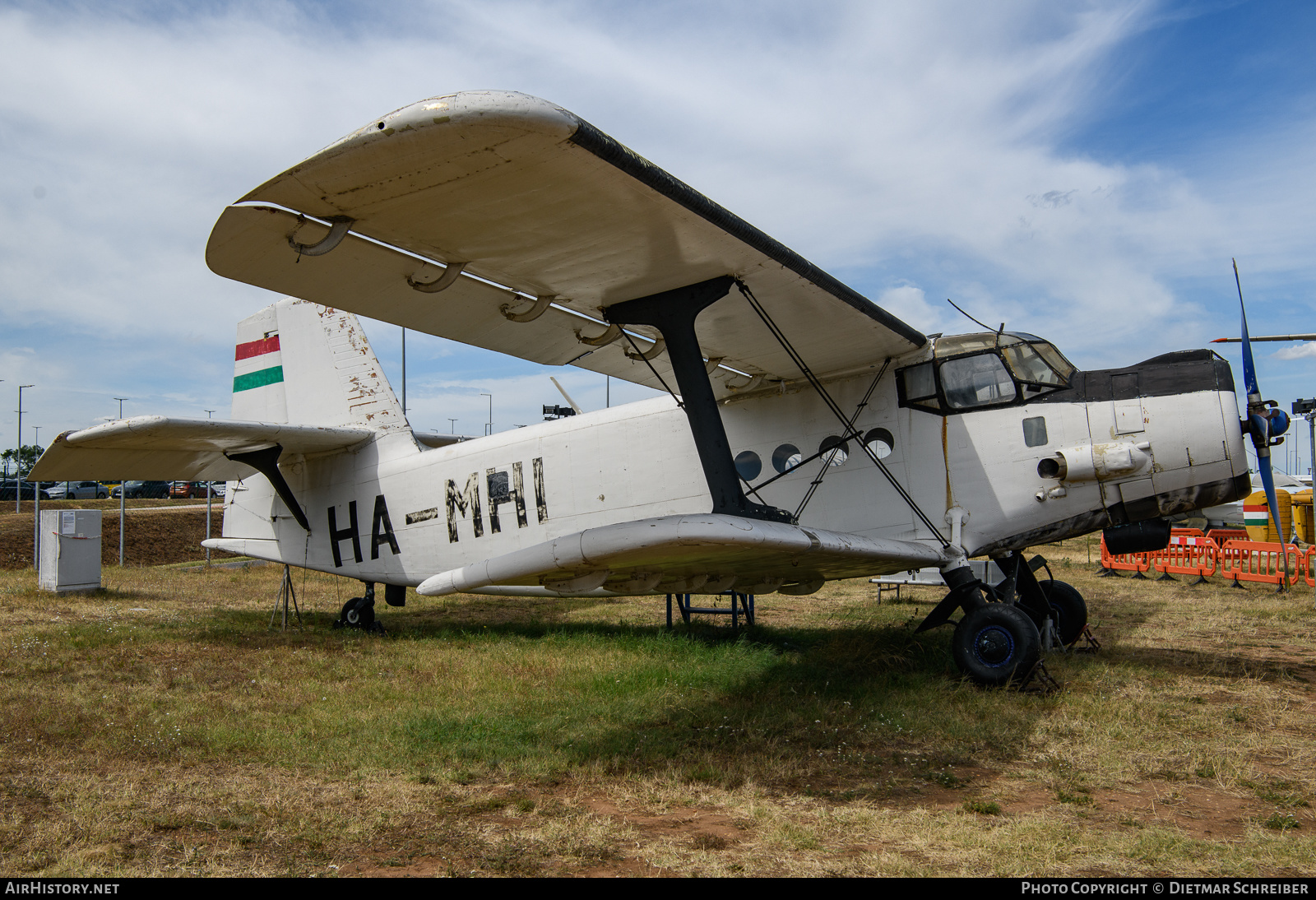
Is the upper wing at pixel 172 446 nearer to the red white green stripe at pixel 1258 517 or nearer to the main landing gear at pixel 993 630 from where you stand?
the main landing gear at pixel 993 630

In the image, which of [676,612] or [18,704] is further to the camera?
[676,612]

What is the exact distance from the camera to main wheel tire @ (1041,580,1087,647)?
29.7 ft

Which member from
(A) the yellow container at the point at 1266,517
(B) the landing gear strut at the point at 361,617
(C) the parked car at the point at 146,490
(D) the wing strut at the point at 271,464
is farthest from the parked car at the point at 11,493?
(A) the yellow container at the point at 1266,517

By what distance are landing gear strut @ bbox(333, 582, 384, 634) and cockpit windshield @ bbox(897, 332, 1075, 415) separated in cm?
793

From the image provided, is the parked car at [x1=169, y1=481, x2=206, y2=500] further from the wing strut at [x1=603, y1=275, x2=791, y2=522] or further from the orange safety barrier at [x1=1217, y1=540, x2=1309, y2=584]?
the wing strut at [x1=603, y1=275, x2=791, y2=522]

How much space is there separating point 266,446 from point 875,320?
28.3 ft

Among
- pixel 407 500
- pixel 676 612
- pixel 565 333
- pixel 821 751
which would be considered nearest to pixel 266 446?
pixel 407 500

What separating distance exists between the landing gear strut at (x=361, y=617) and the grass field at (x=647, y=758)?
41.9 inches

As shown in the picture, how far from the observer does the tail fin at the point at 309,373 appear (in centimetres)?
1191

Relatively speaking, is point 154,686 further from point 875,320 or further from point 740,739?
point 875,320

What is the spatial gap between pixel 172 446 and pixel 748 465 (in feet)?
24.5

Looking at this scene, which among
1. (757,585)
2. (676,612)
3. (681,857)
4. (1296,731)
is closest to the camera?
(681,857)

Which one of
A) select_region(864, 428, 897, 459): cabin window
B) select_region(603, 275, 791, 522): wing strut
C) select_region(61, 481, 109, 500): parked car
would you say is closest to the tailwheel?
select_region(603, 275, 791, 522): wing strut

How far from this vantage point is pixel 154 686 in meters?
7.47
